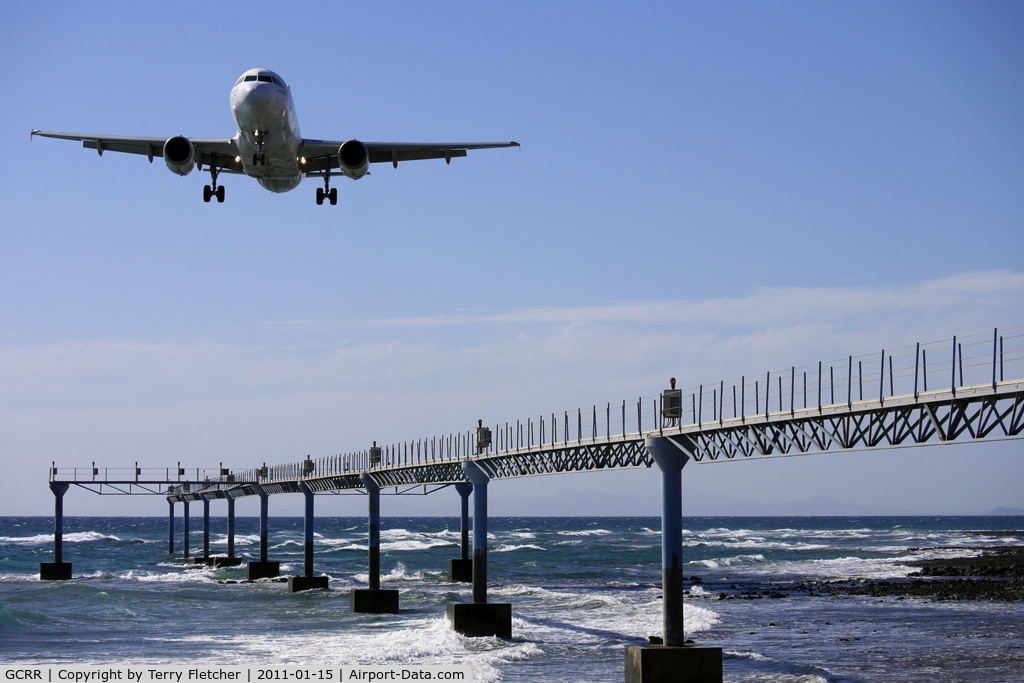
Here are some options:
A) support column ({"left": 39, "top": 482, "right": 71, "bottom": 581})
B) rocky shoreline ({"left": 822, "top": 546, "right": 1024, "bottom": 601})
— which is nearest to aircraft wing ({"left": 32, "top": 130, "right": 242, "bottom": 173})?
rocky shoreline ({"left": 822, "top": 546, "right": 1024, "bottom": 601})

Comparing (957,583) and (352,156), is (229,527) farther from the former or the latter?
(352,156)

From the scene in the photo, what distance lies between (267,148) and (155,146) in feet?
16.1

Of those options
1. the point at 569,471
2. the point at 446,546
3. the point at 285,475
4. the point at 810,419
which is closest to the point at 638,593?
the point at 285,475

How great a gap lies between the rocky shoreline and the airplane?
34574 millimetres

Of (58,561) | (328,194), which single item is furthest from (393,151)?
(58,561)

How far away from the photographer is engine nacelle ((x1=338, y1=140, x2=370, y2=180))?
3528 centimetres

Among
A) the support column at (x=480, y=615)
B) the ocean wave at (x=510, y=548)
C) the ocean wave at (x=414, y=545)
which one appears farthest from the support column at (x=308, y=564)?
the ocean wave at (x=414, y=545)

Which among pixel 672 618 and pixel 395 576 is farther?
pixel 395 576

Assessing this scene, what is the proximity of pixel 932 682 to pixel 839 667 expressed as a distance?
127 inches

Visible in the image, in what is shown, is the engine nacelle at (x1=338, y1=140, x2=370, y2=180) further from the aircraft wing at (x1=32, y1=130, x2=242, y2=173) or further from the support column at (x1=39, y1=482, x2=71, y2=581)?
the support column at (x1=39, y1=482, x2=71, y2=581)

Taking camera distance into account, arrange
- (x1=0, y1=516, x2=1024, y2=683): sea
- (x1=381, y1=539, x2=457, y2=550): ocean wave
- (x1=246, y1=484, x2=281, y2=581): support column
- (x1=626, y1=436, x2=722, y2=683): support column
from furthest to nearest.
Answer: (x1=381, y1=539, x2=457, y2=550): ocean wave < (x1=246, y1=484, x2=281, y2=581): support column < (x1=0, y1=516, x2=1024, y2=683): sea < (x1=626, y1=436, x2=722, y2=683): support column

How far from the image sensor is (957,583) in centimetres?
6394

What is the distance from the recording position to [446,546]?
127m

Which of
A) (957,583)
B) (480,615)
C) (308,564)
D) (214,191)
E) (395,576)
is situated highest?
(214,191)
